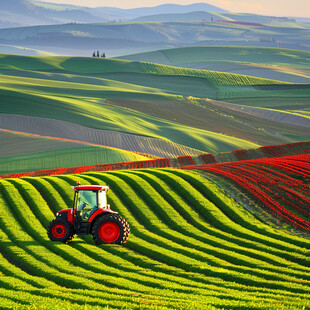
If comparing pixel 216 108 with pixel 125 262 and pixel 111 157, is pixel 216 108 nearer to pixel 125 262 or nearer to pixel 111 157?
pixel 111 157

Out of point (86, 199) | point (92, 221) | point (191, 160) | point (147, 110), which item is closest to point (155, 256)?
point (92, 221)

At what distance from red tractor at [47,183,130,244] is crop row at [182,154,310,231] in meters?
12.0

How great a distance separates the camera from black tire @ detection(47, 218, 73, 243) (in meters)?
23.1

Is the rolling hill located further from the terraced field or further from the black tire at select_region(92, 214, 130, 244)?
the black tire at select_region(92, 214, 130, 244)

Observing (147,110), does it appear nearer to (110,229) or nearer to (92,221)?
(92,221)

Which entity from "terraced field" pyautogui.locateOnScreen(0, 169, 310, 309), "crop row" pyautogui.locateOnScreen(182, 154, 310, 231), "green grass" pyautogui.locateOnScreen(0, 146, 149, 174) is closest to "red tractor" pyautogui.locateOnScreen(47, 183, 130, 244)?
"terraced field" pyautogui.locateOnScreen(0, 169, 310, 309)

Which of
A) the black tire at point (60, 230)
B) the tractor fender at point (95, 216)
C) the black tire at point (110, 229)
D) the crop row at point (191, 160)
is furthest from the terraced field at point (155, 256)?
the crop row at point (191, 160)

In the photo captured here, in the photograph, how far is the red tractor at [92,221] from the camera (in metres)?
22.3

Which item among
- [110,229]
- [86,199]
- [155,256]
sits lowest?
[155,256]

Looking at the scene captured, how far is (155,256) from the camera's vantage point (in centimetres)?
2275

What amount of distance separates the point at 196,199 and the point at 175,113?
5572 cm

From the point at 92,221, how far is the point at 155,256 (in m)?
2.93

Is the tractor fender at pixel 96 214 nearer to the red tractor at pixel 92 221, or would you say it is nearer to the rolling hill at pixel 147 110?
the red tractor at pixel 92 221

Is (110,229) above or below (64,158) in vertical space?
below
